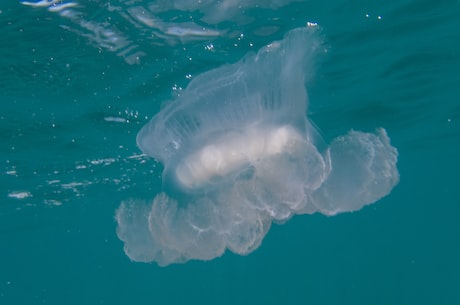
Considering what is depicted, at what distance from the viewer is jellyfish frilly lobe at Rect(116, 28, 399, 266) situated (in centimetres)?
466

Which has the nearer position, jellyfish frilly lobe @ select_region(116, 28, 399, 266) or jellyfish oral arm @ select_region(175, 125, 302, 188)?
jellyfish frilly lobe @ select_region(116, 28, 399, 266)

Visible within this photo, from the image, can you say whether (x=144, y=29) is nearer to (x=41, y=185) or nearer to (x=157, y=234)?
(x=157, y=234)

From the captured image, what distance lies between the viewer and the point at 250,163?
4832mm

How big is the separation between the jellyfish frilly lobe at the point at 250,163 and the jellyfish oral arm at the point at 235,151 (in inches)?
0.5

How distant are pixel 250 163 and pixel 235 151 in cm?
24

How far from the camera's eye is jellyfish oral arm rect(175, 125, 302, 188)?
4.84 meters

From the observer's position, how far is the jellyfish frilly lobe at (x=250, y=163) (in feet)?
15.3

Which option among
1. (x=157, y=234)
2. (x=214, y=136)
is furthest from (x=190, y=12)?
(x=157, y=234)

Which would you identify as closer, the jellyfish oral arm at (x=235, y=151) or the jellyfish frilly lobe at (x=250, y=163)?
the jellyfish frilly lobe at (x=250, y=163)

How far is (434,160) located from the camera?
32.2 metres

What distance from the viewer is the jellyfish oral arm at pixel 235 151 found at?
4.84 meters

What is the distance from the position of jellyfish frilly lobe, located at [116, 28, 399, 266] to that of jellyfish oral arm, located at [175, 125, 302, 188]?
0.01 meters

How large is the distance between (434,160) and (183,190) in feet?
105

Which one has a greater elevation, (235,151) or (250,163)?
(235,151)
